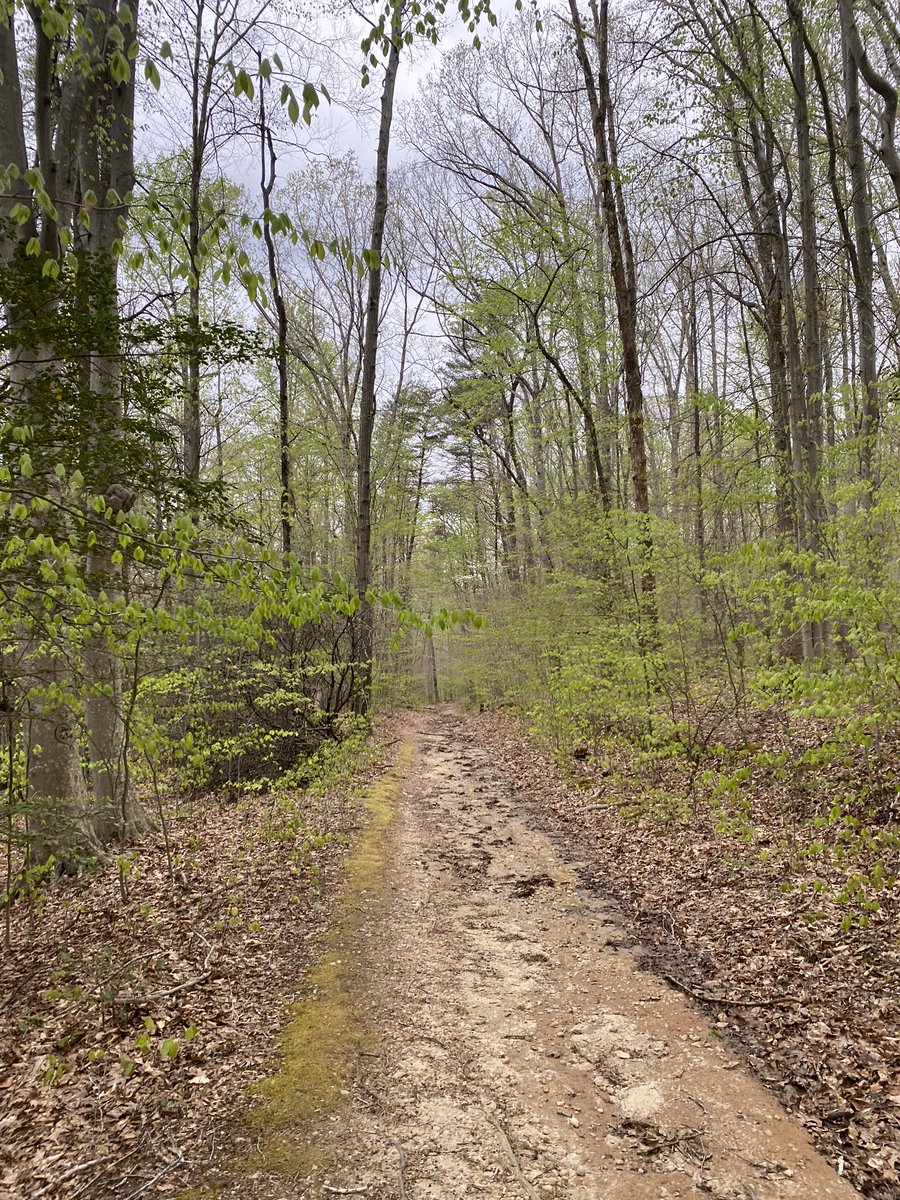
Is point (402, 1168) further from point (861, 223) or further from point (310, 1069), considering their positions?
point (861, 223)

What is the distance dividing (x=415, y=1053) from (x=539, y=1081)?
69 cm

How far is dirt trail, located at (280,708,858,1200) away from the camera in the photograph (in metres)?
2.66

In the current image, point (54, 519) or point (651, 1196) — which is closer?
point (651, 1196)

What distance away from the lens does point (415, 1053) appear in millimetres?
3525

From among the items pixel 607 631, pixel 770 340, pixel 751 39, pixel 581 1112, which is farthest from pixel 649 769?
pixel 751 39

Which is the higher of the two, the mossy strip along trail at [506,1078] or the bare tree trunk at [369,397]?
the bare tree trunk at [369,397]

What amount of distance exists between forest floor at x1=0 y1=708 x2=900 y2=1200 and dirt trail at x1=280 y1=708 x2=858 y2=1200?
1 cm

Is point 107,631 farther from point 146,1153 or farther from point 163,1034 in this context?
point 146,1153

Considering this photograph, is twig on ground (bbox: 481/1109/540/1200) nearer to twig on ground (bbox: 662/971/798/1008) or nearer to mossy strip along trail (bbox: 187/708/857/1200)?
mossy strip along trail (bbox: 187/708/857/1200)

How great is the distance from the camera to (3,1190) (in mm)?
2631

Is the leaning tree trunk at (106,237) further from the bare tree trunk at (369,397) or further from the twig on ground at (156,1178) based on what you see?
the bare tree trunk at (369,397)

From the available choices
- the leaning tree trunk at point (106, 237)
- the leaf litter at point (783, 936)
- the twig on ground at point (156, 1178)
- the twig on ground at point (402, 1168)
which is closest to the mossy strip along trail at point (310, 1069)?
the twig on ground at point (156, 1178)

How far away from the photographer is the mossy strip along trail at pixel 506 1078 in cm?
267

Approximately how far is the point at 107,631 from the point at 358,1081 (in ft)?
9.44
